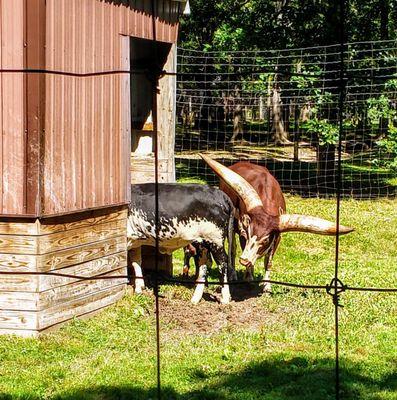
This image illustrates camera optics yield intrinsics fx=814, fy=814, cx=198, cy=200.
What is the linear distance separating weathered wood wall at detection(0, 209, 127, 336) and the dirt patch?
2.46 ft

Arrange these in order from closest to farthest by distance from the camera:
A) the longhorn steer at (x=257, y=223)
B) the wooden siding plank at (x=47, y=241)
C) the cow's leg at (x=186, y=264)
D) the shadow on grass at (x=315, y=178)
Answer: the wooden siding plank at (x=47, y=241)
the longhorn steer at (x=257, y=223)
the cow's leg at (x=186, y=264)
the shadow on grass at (x=315, y=178)

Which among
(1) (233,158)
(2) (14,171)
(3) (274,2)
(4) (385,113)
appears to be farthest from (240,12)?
(2) (14,171)

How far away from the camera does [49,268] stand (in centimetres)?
730

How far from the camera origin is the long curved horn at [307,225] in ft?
25.8

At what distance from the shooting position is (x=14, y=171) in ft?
23.3

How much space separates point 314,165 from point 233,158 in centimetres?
246

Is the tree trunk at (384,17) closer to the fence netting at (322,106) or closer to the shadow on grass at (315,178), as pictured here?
the fence netting at (322,106)

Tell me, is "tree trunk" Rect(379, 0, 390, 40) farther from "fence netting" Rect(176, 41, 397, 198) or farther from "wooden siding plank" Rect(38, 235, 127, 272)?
"wooden siding plank" Rect(38, 235, 127, 272)

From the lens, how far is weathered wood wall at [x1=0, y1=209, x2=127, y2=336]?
283 inches

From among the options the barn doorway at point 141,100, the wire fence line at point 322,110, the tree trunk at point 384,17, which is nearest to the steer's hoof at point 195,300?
the barn doorway at point 141,100

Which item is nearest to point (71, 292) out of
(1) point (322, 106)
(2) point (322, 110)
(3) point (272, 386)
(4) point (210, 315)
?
(4) point (210, 315)

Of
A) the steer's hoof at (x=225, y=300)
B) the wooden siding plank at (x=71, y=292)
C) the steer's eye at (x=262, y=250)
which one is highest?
the steer's eye at (x=262, y=250)

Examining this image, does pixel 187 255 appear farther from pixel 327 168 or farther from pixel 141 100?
pixel 327 168

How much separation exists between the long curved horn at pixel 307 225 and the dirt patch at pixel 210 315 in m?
0.87
